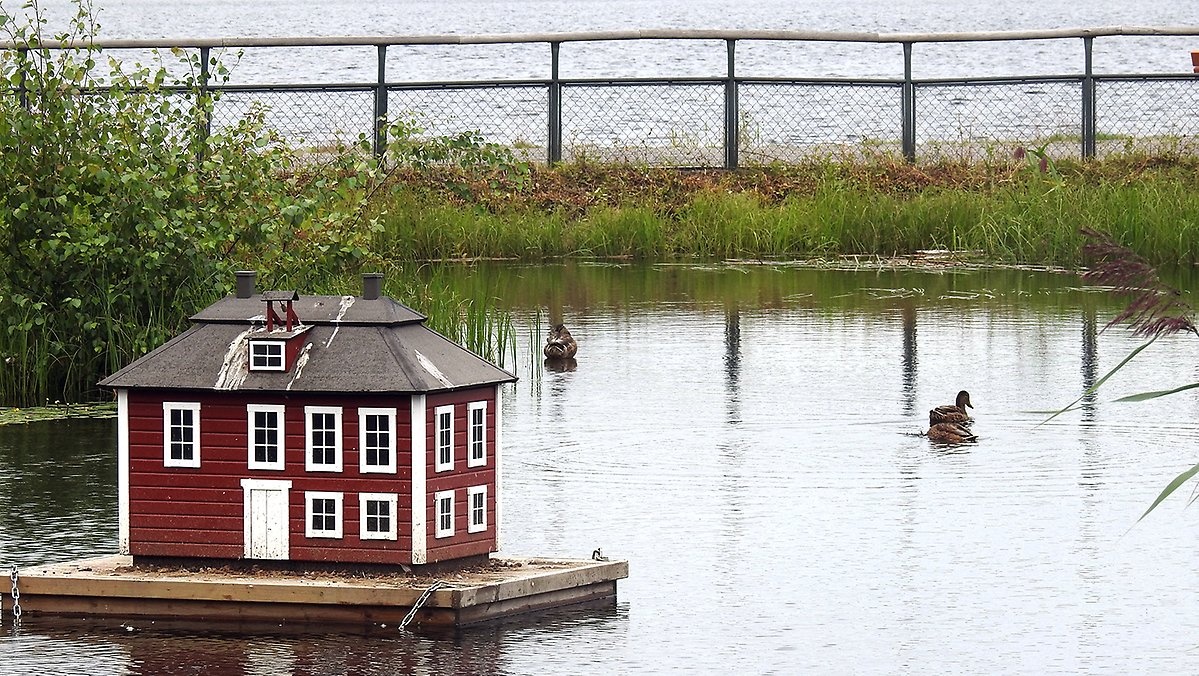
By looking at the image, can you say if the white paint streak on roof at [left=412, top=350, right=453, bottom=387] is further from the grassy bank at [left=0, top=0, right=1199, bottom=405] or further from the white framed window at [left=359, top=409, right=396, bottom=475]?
the grassy bank at [left=0, top=0, right=1199, bottom=405]

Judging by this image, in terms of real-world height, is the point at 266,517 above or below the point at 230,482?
below

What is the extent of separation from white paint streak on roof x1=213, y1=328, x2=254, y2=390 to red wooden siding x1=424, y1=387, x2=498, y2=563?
0.80 meters

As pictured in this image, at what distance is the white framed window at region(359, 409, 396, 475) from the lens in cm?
1002

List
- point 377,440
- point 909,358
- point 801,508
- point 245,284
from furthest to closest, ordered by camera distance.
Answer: point 909,358 < point 801,508 < point 245,284 < point 377,440

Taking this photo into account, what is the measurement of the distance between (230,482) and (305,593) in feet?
2.01

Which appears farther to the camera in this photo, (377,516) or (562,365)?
(562,365)

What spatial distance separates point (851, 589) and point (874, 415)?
5.32 m

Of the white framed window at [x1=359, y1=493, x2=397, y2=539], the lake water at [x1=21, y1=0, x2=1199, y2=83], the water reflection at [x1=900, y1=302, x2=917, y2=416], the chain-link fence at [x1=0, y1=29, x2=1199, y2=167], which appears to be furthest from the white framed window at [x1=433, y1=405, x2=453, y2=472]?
the lake water at [x1=21, y1=0, x2=1199, y2=83]

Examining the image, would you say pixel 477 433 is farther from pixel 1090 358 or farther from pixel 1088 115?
pixel 1088 115

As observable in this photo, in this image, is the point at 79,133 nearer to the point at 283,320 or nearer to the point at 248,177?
the point at 248,177

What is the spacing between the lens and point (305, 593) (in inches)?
390

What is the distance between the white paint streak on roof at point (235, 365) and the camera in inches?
400

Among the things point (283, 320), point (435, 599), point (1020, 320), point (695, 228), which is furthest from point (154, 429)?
point (695, 228)

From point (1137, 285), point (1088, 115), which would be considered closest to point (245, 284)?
point (1137, 285)
